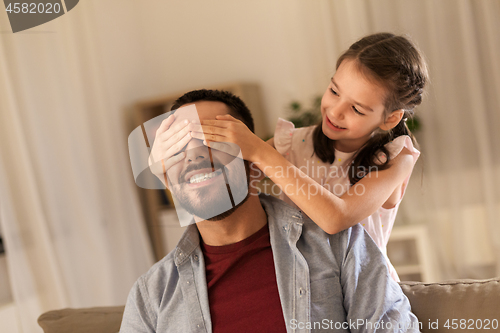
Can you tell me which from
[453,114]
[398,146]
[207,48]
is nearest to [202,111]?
[398,146]

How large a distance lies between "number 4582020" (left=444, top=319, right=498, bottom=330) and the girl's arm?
28cm

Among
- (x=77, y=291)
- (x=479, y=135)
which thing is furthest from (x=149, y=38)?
(x=479, y=135)

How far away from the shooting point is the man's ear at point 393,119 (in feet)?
3.36

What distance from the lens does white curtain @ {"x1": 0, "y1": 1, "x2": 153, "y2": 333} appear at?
1797 mm

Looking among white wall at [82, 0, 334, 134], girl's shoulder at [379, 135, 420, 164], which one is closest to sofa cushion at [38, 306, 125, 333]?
girl's shoulder at [379, 135, 420, 164]

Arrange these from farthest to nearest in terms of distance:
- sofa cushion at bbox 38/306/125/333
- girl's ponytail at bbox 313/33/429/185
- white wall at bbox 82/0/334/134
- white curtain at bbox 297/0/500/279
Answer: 1. white wall at bbox 82/0/334/134
2. white curtain at bbox 297/0/500/279
3. sofa cushion at bbox 38/306/125/333
4. girl's ponytail at bbox 313/33/429/185

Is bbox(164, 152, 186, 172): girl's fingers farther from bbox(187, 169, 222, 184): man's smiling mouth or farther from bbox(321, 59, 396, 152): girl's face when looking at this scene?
bbox(321, 59, 396, 152): girl's face

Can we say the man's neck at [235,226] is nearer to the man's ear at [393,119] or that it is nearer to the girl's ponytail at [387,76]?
the girl's ponytail at [387,76]

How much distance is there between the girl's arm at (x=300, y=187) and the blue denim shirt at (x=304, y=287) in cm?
7

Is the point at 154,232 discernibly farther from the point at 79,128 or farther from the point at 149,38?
the point at 149,38

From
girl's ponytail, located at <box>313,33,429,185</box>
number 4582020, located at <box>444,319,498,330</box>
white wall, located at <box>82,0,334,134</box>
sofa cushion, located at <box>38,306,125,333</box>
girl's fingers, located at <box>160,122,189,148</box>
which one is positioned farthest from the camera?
white wall, located at <box>82,0,334,134</box>

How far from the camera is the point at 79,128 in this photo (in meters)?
2.17

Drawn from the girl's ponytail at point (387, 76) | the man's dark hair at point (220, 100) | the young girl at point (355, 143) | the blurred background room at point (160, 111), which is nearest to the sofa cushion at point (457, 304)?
the young girl at point (355, 143)

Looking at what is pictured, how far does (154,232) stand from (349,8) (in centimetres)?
185
